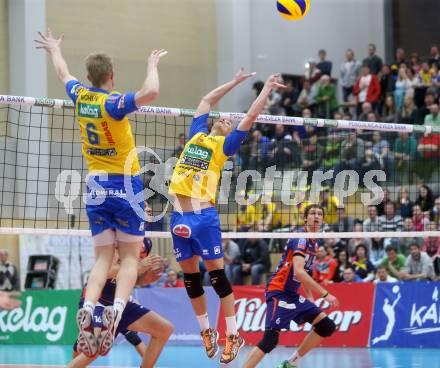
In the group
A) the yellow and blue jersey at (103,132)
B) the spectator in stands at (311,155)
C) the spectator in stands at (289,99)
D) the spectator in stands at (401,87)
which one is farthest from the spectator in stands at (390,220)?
the yellow and blue jersey at (103,132)

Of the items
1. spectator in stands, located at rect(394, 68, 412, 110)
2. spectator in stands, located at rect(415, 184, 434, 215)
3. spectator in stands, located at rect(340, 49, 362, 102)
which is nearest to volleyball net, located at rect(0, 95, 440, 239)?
spectator in stands, located at rect(415, 184, 434, 215)

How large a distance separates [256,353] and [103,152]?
10.8 ft

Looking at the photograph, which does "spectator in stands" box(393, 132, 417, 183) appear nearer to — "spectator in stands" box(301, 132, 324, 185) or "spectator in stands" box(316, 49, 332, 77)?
"spectator in stands" box(301, 132, 324, 185)

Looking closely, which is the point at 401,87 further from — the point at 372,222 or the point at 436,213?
the point at 372,222

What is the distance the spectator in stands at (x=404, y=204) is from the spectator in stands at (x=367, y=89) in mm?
4957

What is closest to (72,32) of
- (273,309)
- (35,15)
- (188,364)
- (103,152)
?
(35,15)

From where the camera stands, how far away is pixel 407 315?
14.4m

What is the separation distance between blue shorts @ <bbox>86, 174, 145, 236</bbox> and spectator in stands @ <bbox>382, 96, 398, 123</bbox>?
13.4m

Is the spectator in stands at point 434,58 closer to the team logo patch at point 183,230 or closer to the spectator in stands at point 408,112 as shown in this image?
the spectator in stands at point 408,112

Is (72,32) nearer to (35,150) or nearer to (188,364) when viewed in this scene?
(35,150)

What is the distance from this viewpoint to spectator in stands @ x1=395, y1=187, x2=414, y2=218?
16547 mm

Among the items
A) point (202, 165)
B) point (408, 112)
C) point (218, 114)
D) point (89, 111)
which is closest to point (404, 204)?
point (408, 112)

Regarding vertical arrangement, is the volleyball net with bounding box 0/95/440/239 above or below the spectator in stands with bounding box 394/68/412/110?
below

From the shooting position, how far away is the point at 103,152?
24.6 feet
